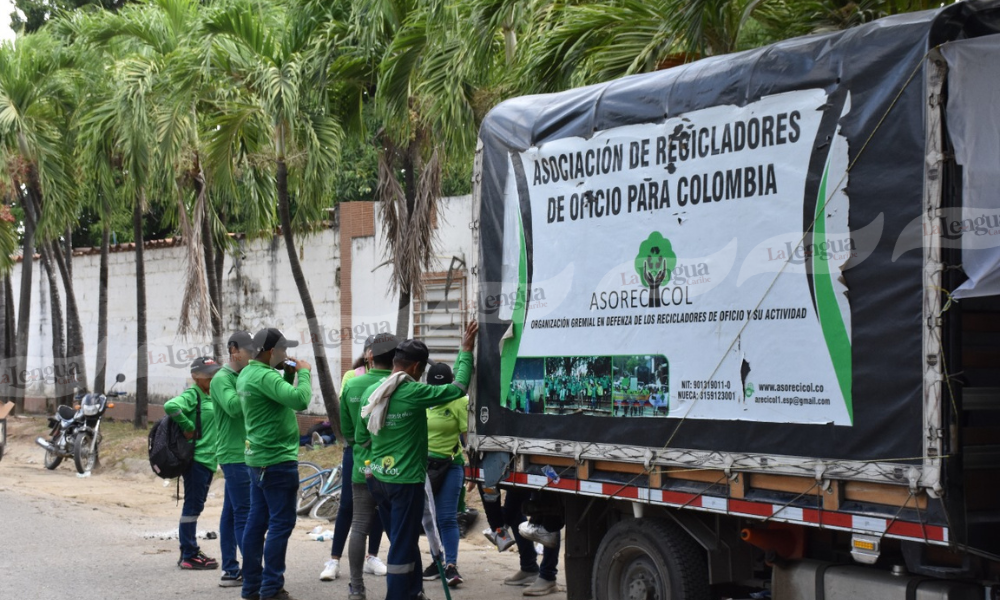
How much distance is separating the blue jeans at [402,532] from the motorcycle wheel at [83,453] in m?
12.1

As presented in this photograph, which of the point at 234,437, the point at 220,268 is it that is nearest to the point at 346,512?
the point at 234,437

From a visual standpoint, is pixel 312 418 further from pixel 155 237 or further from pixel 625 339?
pixel 155 237

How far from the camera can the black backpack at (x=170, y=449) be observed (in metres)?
9.50

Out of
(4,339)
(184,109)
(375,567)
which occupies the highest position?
(184,109)

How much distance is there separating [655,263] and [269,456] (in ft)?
11.2

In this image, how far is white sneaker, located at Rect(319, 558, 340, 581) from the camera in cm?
907

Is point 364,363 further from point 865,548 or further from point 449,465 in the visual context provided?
point 865,548

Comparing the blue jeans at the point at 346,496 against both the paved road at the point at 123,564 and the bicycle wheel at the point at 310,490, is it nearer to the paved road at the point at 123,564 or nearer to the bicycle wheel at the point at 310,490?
the paved road at the point at 123,564

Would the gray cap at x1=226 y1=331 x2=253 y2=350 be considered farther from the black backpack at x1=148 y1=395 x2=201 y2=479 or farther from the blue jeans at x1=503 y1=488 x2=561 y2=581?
the blue jeans at x1=503 y1=488 x2=561 y2=581

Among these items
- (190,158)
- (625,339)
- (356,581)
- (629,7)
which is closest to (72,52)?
(190,158)

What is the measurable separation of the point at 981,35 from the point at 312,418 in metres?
13.9

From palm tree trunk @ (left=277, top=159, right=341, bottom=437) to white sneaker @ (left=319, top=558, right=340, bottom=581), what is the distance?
5719 mm

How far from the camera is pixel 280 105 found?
13219 millimetres

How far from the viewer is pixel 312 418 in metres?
17.5
